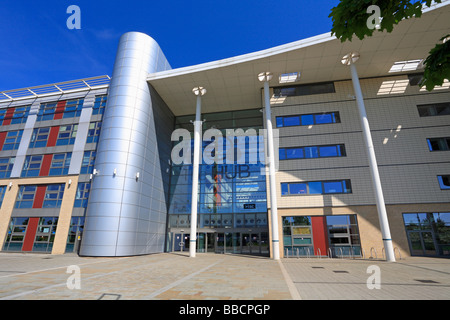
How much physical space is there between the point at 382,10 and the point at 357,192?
55.5 feet

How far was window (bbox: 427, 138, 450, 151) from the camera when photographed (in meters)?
17.9

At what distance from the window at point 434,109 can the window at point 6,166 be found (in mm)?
38622

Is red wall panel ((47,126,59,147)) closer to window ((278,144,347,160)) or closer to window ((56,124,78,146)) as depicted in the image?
window ((56,124,78,146))

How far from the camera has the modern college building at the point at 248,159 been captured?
55.7 ft

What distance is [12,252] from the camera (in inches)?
806

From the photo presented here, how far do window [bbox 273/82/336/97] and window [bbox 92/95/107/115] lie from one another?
678 inches

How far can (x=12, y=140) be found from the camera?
2502 centimetres

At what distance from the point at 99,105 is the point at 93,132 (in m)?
3.02

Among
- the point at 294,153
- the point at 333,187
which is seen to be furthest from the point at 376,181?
the point at 294,153

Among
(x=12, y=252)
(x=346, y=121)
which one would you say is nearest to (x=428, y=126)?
(x=346, y=121)

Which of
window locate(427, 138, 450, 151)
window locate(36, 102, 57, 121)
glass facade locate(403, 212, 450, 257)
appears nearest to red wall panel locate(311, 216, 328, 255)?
glass facade locate(403, 212, 450, 257)

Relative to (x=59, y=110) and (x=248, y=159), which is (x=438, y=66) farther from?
(x=59, y=110)

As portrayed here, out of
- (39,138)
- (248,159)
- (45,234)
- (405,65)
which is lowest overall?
(45,234)

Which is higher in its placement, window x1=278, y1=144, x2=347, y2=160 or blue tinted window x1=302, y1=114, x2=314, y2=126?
blue tinted window x1=302, y1=114, x2=314, y2=126
